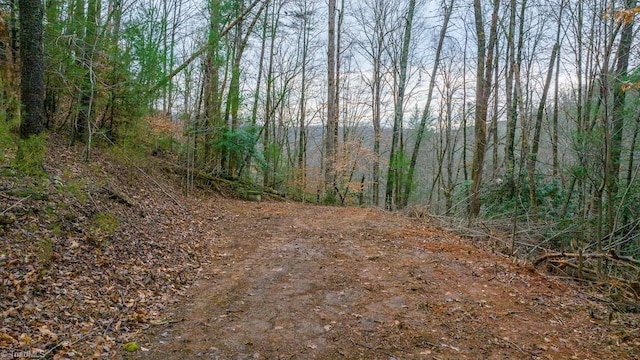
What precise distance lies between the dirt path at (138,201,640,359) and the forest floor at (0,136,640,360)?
18 mm

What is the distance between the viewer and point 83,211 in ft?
16.1

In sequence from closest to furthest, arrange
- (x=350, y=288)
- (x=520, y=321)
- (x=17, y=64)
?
(x=520, y=321)
(x=350, y=288)
(x=17, y=64)

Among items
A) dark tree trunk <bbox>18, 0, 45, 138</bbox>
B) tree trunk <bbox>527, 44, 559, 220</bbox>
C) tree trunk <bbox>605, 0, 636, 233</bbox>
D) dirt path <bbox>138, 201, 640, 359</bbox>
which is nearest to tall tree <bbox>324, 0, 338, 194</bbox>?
tree trunk <bbox>527, 44, 559, 220</bbox>

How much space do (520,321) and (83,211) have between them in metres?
5.28

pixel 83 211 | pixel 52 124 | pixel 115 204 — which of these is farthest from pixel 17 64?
pixel 83 211

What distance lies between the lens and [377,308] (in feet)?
13.4

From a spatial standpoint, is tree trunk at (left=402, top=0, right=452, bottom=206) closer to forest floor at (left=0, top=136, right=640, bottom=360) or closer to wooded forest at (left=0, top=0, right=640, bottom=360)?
wooded forest at (left=0, top=0, right=640, bottom=360)

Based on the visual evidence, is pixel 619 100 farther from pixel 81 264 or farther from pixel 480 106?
pixel 81 264

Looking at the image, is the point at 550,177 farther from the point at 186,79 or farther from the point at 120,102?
the point at 120,102

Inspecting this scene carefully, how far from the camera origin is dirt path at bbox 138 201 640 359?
3.28 meters

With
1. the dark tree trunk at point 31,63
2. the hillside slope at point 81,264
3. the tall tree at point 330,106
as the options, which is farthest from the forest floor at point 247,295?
the tall tree at point 330,106

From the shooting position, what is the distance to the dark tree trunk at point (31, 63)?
15.2 ft

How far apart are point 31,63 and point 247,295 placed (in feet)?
12.8

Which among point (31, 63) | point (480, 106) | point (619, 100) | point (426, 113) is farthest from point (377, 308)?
point (426, 113)
